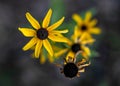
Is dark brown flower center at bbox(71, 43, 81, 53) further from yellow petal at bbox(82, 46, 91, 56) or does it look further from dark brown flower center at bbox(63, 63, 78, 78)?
dark brown flower center at bbox(63, 63, 78, 78)

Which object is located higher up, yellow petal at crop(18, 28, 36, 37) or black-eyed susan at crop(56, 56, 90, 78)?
yellow petal at crop(18, 28, 36, 37)

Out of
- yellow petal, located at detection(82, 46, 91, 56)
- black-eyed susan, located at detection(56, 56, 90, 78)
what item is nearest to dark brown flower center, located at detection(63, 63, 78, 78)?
black-eyed susan, located at detection(56, 56, 90, 78)

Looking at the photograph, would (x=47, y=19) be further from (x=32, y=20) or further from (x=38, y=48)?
(x=38, y=48)

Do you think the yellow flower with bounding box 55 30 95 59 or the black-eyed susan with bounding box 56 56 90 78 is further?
the yellow flower with bounding box 55 30 95 59

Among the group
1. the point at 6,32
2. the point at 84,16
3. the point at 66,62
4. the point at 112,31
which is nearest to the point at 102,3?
the point at 112,31

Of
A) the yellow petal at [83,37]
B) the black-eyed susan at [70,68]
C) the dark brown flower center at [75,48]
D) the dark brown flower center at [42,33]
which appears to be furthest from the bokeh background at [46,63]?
the dark brown flower center at [42,33]
